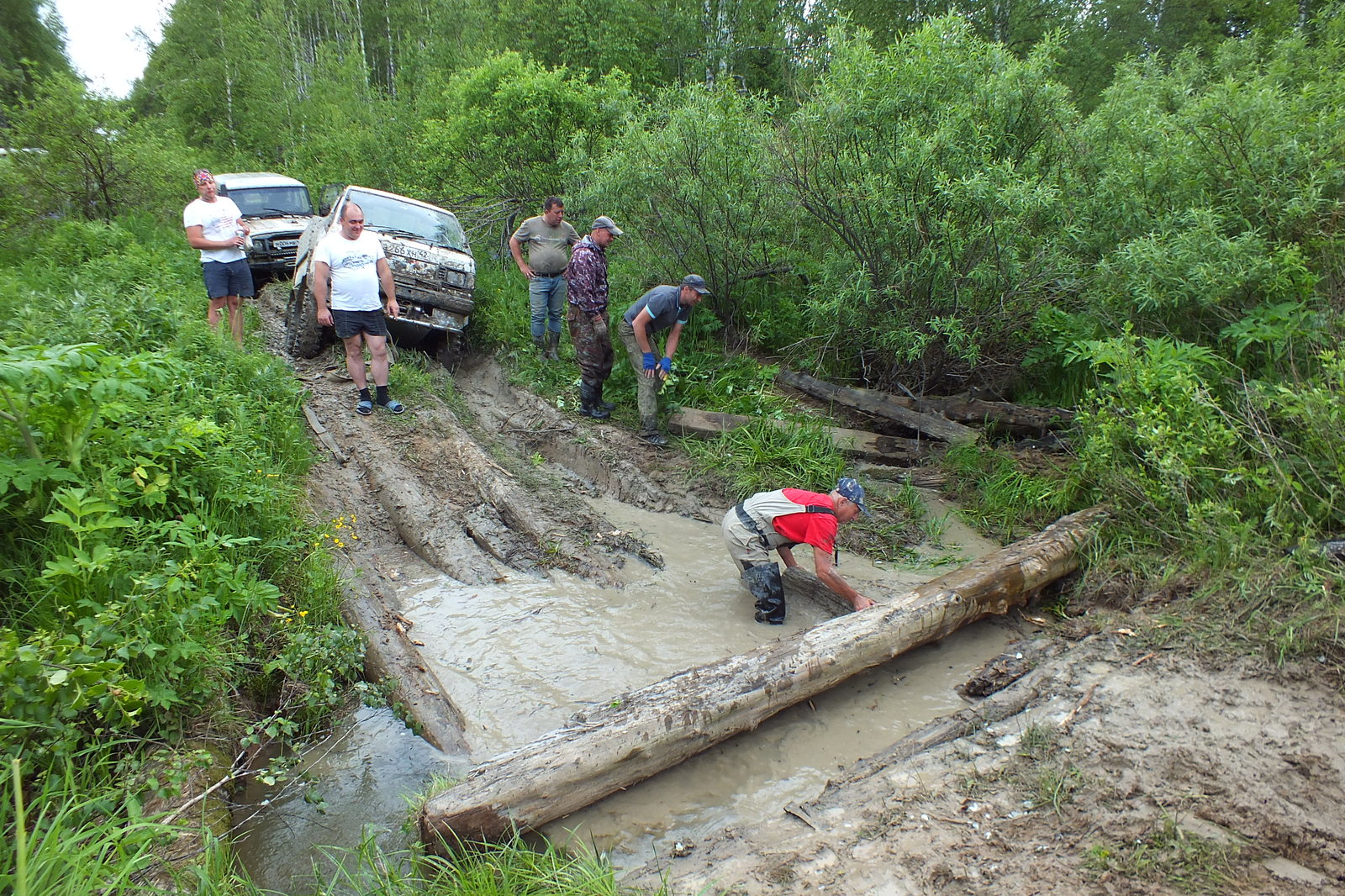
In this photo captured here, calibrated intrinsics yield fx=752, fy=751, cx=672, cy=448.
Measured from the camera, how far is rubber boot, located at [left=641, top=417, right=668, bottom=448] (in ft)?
24.2

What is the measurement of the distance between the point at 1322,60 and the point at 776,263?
6.06 meters

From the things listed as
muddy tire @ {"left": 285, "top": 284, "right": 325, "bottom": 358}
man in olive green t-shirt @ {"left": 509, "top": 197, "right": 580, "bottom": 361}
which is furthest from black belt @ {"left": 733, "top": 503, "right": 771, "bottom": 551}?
muddy tire @ {"left": 285, "top": 284, "right": 325, "bottom": 358}

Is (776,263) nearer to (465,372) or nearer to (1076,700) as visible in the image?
(465,372)

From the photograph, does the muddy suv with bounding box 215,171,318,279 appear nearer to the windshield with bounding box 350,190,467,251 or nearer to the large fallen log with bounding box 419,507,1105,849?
the windshield with bounding box 350,190,467,251

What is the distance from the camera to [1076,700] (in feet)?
12.0

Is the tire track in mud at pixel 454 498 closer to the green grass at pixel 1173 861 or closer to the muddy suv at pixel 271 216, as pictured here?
the green grass at pixel 1173 861

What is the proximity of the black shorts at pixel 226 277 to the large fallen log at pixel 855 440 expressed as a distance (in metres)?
4.67

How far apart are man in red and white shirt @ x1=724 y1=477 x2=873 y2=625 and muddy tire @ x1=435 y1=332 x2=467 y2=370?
533 centimetres

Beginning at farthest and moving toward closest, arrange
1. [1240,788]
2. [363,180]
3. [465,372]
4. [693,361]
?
[363,180] < [465,372] < [693,361] < [1240,788]

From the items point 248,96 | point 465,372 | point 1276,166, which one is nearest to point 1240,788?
point 1276,166

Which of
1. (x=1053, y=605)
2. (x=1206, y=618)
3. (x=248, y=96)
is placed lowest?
(x=1053, y=605)

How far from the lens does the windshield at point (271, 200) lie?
38.9ft

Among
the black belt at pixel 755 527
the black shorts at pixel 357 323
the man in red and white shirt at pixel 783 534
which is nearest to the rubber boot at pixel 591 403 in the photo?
the black shorts at pixel 357 323

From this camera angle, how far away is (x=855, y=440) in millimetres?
7086
